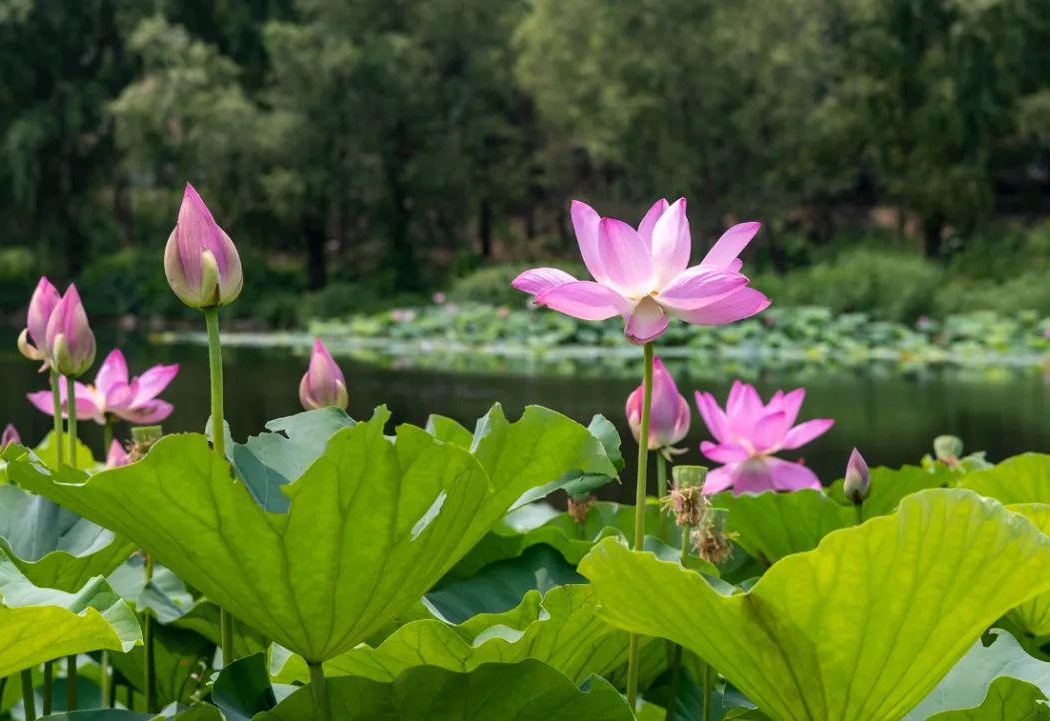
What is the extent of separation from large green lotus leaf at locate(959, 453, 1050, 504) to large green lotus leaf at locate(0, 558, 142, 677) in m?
0.88

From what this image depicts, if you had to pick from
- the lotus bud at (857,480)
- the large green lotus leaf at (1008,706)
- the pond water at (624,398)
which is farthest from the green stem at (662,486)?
the pond water at (624,398)

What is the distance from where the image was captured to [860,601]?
763mm

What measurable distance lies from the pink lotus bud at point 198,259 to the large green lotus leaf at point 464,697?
26 cm

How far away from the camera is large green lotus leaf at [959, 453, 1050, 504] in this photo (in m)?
1.38

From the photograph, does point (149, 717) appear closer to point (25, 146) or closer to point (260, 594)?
point (260, 594)

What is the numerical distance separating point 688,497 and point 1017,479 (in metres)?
0.60

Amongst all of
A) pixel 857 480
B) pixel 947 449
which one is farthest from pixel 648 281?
pixel 947 449

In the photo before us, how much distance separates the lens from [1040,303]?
14.9 meters

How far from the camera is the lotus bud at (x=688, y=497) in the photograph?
3.08ft

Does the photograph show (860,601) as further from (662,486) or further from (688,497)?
(662,486)

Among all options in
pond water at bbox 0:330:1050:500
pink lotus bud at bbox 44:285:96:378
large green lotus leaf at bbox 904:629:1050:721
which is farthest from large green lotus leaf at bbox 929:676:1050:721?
pond water at bbox 0:330:1050:500

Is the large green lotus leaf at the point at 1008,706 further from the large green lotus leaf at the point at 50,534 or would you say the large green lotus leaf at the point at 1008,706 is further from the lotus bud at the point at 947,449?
the lotus bud at the point at 947,449

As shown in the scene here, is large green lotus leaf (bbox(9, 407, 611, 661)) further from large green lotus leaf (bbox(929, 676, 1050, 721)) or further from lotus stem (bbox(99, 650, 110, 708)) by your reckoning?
lotus stem (bbox(99, 650, 110, 708))

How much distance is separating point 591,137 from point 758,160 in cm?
259
